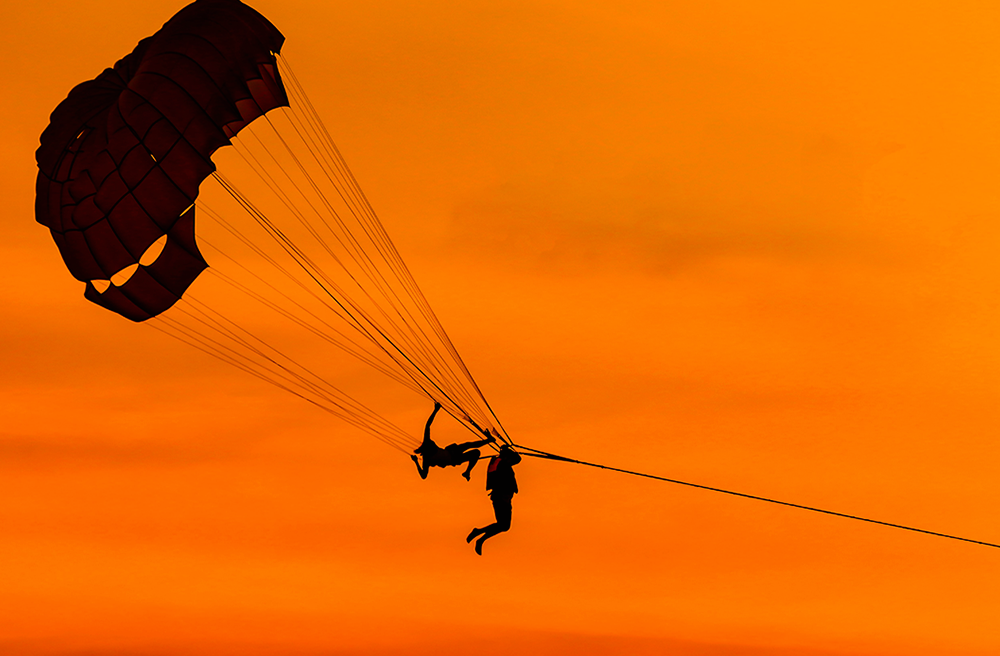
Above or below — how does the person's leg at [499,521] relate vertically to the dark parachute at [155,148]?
below

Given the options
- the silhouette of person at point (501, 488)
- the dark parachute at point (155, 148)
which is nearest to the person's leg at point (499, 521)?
the silhouette of person at point (501, 488)

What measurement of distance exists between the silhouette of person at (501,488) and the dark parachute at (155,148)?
6.61 meters

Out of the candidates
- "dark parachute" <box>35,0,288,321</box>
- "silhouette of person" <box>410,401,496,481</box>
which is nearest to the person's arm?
"silhouette of person" <box>410,401,496,481</box>

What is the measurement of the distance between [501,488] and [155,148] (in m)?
8.39

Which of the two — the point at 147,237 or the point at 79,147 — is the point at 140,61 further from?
the point at 147,237

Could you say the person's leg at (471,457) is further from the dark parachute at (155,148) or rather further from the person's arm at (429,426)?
the dark parachute at (155,148)

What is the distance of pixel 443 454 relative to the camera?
20.5m

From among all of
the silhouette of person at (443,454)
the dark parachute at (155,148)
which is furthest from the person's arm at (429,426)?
the dark parachute at (155,148)

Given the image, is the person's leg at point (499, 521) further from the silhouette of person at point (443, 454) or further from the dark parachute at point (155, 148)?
the dark parachute at point (155, 148)

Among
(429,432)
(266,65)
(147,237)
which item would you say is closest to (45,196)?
(147,237)

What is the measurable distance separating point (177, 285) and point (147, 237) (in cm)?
133

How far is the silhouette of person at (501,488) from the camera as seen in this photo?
67.8ft

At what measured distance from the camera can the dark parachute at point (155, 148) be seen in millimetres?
20625

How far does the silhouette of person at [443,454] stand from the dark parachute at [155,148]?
544 centimetres
